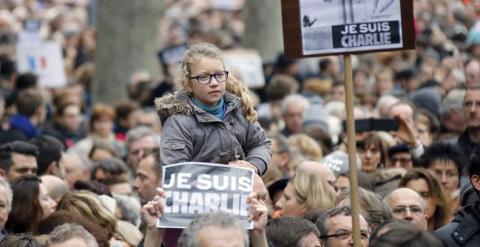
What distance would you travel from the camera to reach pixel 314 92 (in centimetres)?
2212

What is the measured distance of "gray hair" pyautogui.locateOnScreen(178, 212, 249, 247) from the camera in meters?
7.33

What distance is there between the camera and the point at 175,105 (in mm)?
8797

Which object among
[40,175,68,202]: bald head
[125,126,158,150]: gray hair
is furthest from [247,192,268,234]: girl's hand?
[125,126,158,150]: gray hair

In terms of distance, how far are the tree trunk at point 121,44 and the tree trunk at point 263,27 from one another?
221 inches

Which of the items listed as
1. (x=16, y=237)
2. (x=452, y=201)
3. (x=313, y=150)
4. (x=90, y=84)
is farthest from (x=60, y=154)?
(x=90, y=84)

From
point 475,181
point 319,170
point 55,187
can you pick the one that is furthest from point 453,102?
point 475,181

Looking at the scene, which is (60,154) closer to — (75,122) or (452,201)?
(452,201)

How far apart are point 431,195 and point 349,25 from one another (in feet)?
10.3

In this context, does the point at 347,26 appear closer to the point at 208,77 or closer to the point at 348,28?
the point at 348,28

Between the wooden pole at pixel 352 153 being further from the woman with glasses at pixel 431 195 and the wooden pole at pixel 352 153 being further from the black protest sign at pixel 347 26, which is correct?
the woman with glasses at pixel 431 195

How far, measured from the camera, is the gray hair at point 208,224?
7328mm

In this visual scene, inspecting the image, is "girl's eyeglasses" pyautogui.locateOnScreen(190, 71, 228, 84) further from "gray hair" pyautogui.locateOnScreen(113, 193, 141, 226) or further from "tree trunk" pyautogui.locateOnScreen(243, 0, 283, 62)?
"tree trunk" pyautogui.locateOnScreen(243, 0, 283, 62)

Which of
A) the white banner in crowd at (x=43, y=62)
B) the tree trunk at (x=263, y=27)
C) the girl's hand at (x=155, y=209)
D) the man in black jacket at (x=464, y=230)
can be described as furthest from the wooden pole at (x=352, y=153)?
the tree trunk at (x=263, y=27)

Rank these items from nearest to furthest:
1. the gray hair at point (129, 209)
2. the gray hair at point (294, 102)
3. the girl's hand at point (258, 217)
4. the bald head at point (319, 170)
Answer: the girl's hand at point (258, 217) → the bald head at point (319, 170) → the gray hair at point (129, 209) → the gray hair at point (294, 102)
